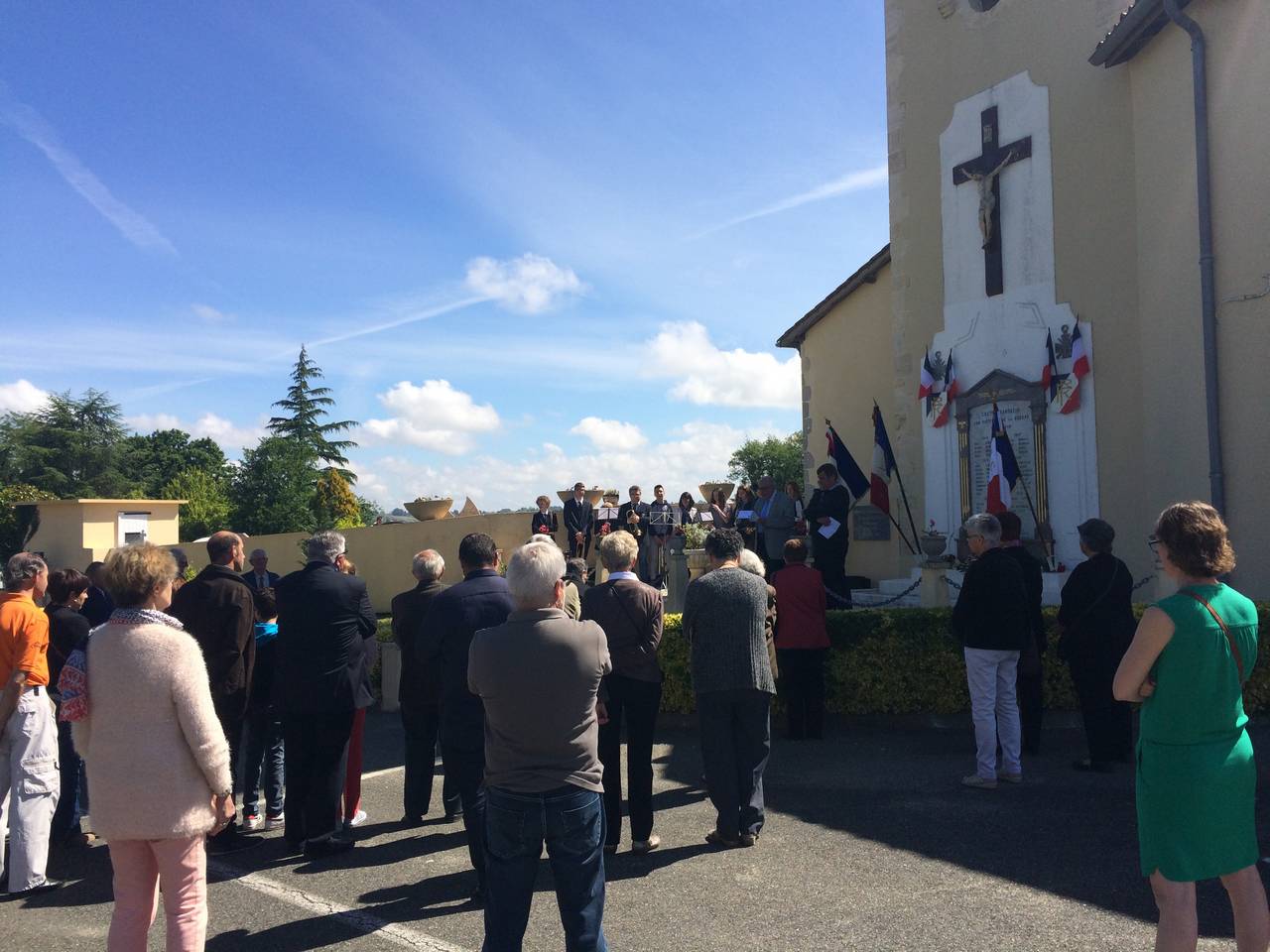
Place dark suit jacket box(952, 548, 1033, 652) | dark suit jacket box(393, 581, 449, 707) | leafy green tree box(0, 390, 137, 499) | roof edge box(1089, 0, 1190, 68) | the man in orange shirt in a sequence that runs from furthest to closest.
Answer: leafy green tree box(0, 390, 137, 499)
roof edge box(1089, 0, 1190, 68)
dark suit jacket box(952, 548, 1033, 652)
dark suit jacket box(393, 581, 449, 707)
the man in orange shirt

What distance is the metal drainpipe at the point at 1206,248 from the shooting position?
10.8 m

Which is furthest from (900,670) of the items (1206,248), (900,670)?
(1206,248)

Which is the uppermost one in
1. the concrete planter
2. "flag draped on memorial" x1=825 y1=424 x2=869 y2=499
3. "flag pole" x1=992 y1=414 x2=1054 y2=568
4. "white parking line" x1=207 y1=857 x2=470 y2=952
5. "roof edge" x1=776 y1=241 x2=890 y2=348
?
"roof edge" x1=776 y1=241 x2=890 y2=348

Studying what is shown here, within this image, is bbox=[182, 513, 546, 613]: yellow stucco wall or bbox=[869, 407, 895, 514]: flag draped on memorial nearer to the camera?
bbox=[869, 407, 895, 514]: flag draped on memorial

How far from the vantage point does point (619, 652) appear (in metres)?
5.62

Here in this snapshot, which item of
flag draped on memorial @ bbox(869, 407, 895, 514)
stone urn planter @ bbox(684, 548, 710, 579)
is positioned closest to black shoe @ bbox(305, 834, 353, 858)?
stone urn planter @ bbox(684, 548, 710, 579)

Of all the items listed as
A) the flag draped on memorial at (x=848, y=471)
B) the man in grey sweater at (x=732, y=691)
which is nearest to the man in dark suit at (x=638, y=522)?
the flag draped on memorial at (x=848, y=471)

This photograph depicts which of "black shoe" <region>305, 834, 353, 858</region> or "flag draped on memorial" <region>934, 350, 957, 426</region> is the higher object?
"flag draped on memorial" <region>934, 350, 957, 426</region>

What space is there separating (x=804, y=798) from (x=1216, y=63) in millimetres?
9417

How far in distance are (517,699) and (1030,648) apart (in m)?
4.78

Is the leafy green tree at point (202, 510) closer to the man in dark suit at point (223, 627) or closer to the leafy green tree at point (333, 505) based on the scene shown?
the leafy green tree at point (333, 505)

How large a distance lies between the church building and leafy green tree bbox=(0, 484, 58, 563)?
29.5 meters

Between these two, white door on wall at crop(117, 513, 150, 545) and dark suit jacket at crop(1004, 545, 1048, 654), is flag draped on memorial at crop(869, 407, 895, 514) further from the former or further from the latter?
white door on wall at crop(117, 513, 150, 545)

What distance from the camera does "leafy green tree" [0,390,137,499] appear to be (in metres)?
52.6
